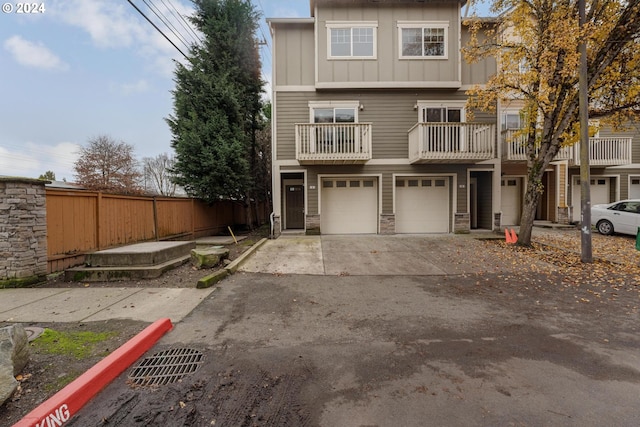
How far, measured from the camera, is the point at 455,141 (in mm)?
10016

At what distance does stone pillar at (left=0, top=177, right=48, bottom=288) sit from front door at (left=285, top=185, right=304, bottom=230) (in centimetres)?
831

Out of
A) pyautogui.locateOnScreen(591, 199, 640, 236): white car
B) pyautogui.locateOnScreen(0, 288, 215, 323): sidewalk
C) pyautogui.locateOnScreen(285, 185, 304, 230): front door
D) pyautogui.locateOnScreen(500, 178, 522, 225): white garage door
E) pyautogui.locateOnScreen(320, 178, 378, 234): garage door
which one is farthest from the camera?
pyautogui.locateOnScreen(500, 178, 522, 225): white garage door

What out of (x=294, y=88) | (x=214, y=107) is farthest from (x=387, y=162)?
(x=214, y=107)

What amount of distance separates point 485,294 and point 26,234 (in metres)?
8.26

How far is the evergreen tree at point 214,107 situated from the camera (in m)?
11.0

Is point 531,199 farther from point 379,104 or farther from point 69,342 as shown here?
point 69,342

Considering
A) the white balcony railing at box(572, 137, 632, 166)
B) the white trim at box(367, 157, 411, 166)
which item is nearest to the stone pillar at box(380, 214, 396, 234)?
the white trim at box(367, 157, 411, 166)

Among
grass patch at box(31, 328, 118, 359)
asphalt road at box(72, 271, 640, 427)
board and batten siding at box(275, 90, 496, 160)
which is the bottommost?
asphalt road at box(72, 271, 640, 427)

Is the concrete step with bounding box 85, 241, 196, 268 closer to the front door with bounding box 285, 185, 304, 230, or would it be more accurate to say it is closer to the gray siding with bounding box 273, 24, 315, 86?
the front door with bounding box 285, 185, 304, 230

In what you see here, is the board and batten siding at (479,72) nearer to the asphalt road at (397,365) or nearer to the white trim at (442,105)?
the white trim at (442,105)

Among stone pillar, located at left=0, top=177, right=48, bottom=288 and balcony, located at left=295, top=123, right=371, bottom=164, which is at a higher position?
balcony, located at left=295, top=123, right=371, bottom=164

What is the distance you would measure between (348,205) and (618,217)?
387 inches

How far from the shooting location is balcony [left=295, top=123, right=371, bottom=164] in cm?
1007

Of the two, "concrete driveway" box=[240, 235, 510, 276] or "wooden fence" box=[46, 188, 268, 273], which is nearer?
"wooden fence" box=[46, 188, 268, 273]
